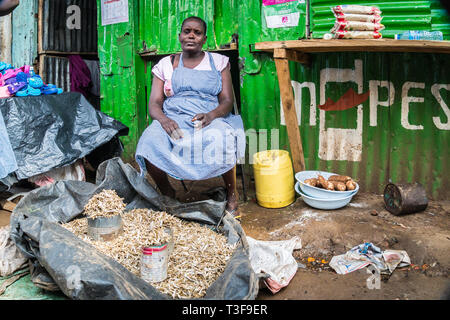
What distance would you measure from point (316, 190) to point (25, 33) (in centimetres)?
518

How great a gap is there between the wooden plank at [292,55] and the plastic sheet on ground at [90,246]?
132 centimetres

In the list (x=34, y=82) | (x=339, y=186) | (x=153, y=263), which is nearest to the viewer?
(x=153, y=263)

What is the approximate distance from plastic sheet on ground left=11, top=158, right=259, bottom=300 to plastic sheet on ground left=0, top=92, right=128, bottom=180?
26.8 inches

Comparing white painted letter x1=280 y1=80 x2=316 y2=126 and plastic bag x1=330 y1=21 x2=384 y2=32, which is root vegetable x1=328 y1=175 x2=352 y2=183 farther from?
plastic bag x1=330 y1=21 x2=384 y2=32

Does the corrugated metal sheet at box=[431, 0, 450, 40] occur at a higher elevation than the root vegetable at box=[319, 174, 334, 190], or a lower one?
higher

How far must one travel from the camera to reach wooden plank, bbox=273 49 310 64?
3.39 metres

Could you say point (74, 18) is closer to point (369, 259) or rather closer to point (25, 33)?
point (25, 33)

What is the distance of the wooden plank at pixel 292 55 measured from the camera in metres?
3.39

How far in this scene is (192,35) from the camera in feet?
11.9

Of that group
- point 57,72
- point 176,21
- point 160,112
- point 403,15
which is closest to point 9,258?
point 160,112

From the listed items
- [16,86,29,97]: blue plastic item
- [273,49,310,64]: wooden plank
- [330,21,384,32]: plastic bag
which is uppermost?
Answer: [330,21,384,32]: plastic bag

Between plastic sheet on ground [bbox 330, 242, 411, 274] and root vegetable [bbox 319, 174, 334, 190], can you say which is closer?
plastic sheet on ground [bbox 330, 242, 411, 274]

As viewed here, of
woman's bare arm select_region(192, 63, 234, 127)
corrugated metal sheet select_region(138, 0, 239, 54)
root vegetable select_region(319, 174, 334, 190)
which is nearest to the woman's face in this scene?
woman's bare arm select_region(192, 63, 234, 127)
